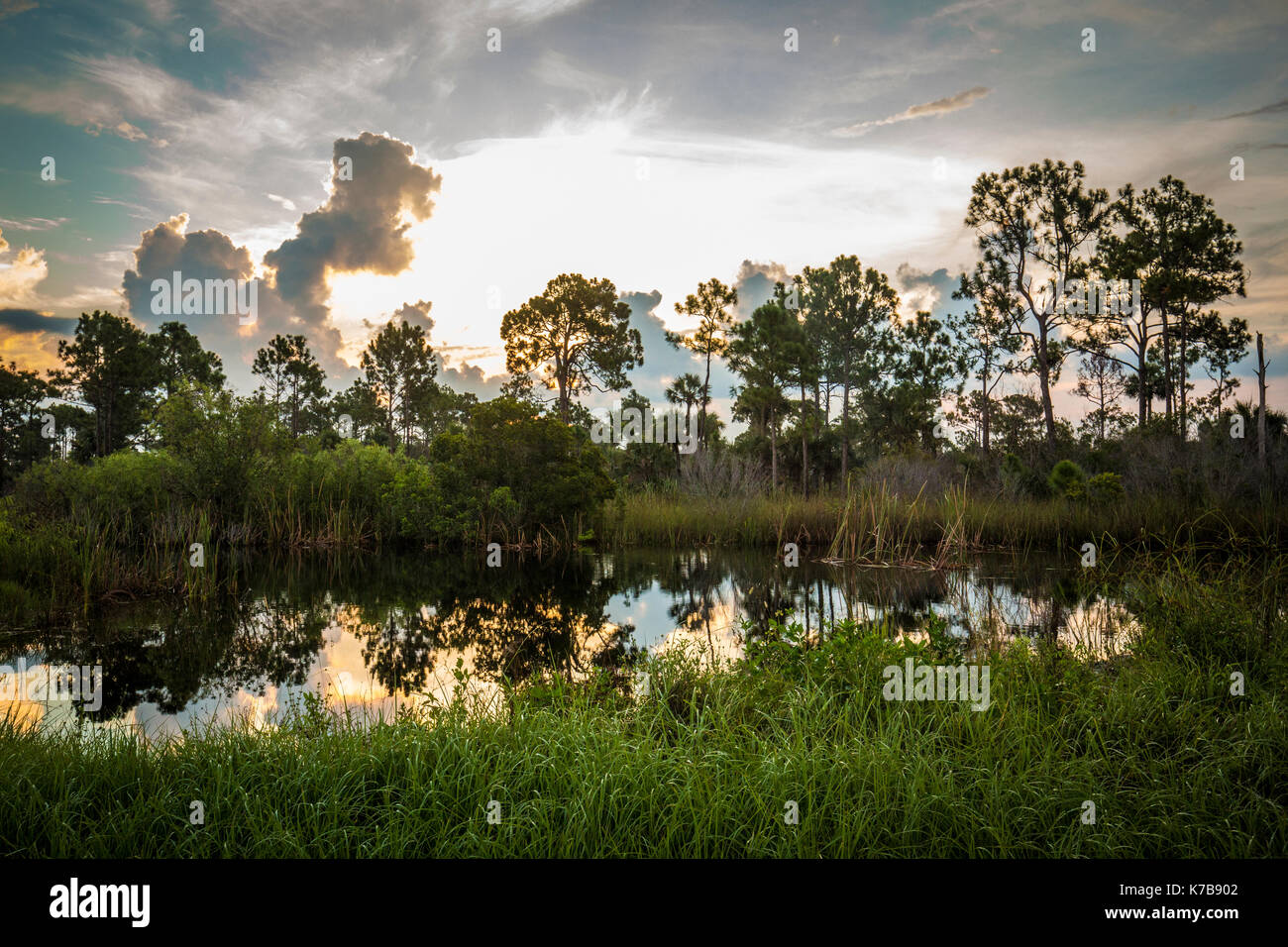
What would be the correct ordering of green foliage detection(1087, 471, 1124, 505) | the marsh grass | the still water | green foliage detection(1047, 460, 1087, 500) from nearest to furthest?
1. the marsh grass
2. the still water
3. green foliage detection(1087, 471, 1124, 505)
4. green foliage detection(1047, 460, 1087, 500)

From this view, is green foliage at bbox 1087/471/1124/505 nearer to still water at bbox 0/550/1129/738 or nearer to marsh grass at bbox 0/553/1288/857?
still water at bbox 0/550/1129/738

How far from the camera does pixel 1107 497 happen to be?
1755cm

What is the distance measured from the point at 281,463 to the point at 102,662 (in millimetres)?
14736

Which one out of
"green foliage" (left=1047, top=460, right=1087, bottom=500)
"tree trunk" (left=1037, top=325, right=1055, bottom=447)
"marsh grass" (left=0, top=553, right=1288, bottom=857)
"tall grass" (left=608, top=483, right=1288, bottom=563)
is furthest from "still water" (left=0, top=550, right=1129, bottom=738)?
"tree trunk" (left=1037, top=325, right=1055, bottom=447)

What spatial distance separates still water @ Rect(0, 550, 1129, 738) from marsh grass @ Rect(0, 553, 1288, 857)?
861 mm

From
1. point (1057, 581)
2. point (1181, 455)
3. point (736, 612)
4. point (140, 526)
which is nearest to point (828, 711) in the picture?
point (736, 612)

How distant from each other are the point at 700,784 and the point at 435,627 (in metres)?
6.81

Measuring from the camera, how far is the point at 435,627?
363 inches

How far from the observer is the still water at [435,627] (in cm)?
598

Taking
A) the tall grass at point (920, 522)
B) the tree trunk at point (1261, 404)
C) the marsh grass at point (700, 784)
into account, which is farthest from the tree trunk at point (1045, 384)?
the marsh grass at point (700, 784)

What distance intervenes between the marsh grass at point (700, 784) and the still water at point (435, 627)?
861 millimetres

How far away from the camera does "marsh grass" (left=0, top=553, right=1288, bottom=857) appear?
2895mm

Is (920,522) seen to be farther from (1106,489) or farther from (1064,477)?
(1064,477)
